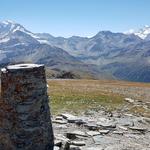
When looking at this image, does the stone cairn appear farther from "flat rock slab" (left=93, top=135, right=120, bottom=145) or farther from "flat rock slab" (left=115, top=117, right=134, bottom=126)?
"flat rock slab" (left=115, top=117, right=134, bottom=126)

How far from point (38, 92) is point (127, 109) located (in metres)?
22.0

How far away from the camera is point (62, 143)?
69.9 ft

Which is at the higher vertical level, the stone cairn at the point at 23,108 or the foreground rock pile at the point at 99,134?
the stone cairn at the point at 23,108

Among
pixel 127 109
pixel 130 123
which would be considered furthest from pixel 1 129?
pixel 127 109

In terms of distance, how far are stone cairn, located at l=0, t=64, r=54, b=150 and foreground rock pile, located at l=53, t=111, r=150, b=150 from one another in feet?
5.72

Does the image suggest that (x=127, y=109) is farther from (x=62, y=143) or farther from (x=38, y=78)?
(x=38, y=78)

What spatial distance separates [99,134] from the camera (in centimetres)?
2473

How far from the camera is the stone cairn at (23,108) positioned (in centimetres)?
1872

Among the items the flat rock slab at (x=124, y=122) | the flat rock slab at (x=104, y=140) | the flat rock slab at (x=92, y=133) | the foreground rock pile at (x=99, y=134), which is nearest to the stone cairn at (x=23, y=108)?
the foreground rock pile at (x=99, y=134)

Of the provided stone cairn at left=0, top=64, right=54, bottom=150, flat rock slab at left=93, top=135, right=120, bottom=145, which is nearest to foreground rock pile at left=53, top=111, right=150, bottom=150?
flat rock slab at left=93, top=135, right=120, bottom=145

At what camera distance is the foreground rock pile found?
21.8 m

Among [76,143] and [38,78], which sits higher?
[38,78]

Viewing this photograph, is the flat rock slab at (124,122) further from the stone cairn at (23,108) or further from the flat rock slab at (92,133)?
the stone cairn at (23,108)

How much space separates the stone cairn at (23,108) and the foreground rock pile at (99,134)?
174 cm
